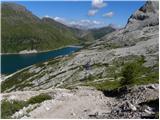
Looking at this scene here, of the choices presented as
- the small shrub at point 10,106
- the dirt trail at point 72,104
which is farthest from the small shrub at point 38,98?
the small shrub at point 10,106

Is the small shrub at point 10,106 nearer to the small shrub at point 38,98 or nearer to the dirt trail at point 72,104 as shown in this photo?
the small shrub at point 38,98

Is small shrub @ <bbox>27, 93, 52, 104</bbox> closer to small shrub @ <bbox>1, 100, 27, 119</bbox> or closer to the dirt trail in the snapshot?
the dirt trail

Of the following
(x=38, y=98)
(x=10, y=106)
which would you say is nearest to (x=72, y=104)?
(x=38, y=98)

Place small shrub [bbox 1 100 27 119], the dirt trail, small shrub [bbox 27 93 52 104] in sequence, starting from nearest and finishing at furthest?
the dirt trail
small shrub [bbox 1 100 27 119]
small shrub [bbox 27 93 52 104]

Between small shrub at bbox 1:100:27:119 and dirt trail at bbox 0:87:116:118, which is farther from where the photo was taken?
small shrub at bbox 1:100:27:119

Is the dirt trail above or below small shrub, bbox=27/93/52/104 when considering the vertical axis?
below

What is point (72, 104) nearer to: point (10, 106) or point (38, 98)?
point (38, 98)

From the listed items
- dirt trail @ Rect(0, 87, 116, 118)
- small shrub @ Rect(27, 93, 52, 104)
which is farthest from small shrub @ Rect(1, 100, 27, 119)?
dirt trail @ Rect(0, 87, 116, 118)

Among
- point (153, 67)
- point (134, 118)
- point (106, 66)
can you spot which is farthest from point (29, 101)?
point (106, 66)

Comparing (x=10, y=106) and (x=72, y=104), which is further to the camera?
(x=72, y=104)

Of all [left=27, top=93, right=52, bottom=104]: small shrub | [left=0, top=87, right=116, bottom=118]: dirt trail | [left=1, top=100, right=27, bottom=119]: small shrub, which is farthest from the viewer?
[left=27, top=93, right=52, bottom=104]: small shrub

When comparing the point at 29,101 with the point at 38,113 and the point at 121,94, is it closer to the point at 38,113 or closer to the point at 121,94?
the point at 38,113
